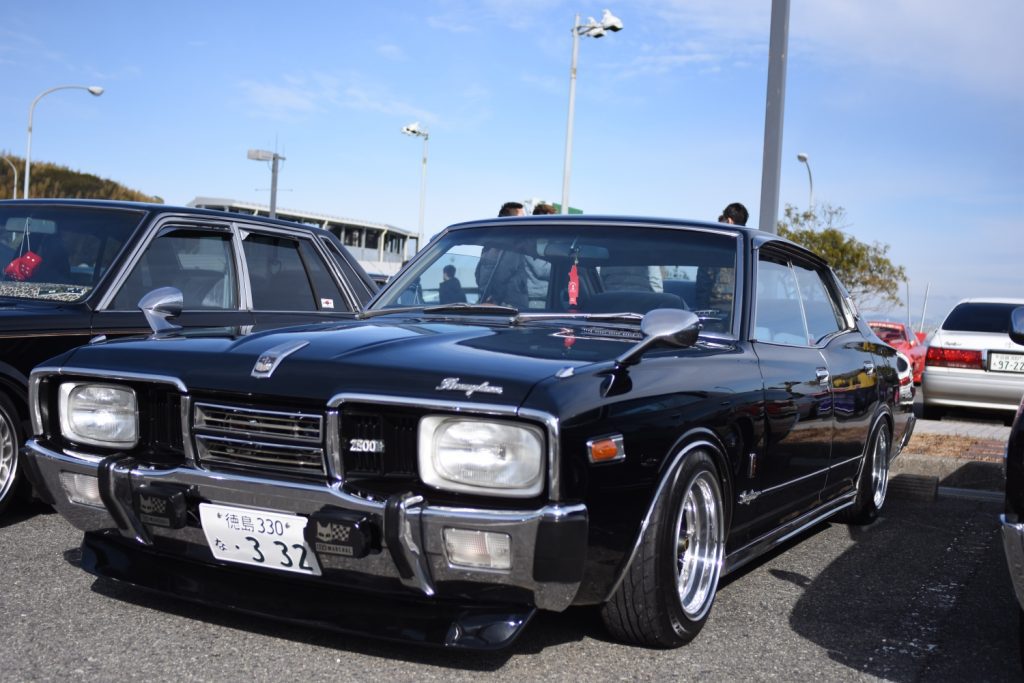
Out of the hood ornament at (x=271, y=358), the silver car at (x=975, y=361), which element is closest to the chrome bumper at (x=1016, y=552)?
the hood ornament at (x=271, y=358)

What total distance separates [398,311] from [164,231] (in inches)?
79.8

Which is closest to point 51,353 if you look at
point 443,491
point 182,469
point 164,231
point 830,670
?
point 164,231

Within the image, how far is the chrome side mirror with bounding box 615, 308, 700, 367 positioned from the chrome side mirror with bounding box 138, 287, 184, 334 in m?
1.87

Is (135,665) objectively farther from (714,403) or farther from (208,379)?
(714,403)

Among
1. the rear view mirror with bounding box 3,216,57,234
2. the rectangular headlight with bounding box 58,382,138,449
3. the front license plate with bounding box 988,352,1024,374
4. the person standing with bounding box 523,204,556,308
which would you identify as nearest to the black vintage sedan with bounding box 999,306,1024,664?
the person standing with bounding box 523,204,556,308

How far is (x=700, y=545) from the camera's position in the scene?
12.3 ft

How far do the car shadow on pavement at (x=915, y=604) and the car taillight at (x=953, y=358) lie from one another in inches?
250

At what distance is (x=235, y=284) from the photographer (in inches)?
248

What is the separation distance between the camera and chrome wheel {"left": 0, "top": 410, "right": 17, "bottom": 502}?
16.4ft

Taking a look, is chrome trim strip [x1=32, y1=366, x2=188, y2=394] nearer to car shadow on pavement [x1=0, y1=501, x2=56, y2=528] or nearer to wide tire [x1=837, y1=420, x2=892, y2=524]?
car shadow on pavement [x1=0, y1=501, x2=56, y2=528]

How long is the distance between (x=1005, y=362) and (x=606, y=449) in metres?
10.0

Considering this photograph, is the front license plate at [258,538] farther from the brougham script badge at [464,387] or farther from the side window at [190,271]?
the side window at [190,271]

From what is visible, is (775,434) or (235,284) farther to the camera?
(235,284)

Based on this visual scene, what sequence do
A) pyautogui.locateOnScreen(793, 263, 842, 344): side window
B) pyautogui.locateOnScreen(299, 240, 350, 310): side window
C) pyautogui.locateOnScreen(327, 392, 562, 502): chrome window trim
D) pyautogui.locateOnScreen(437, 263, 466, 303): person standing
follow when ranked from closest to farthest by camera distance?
pyautogui.locateOnScreen(327, 392, 562, 502): chrome window trim → pyautogui.locateOnScreen(437, 263, 466, 303): person standing → pyautogui.locateOnScreen(793, 263, 842, 344): side window → pyautogui.locateOnScreen(299, 240, 350, 310): side window
